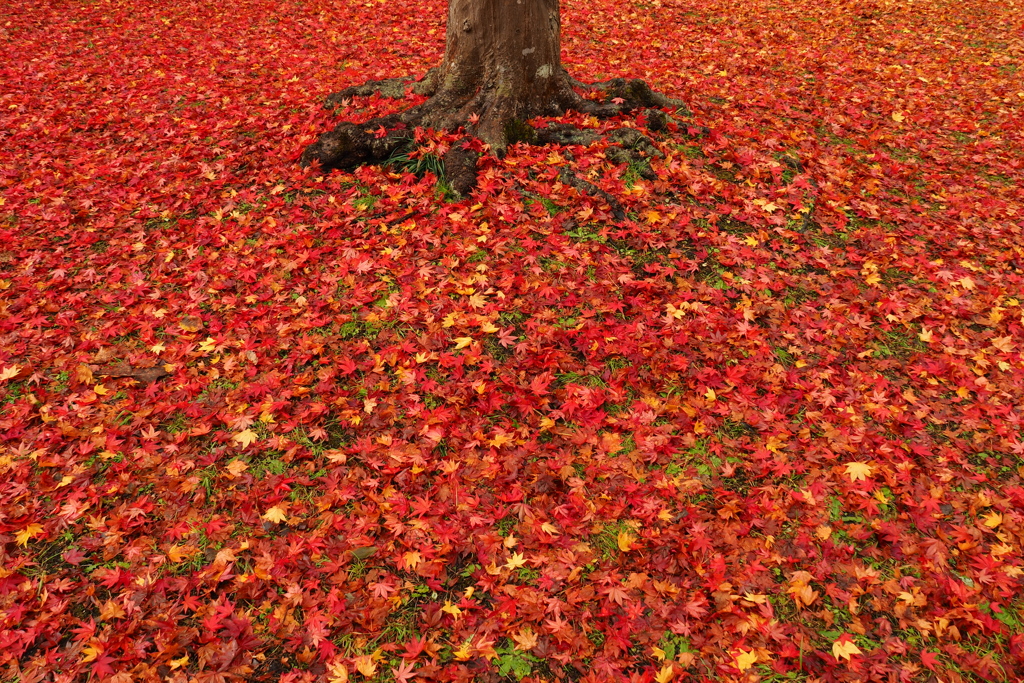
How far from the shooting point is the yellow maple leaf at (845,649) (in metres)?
3.35

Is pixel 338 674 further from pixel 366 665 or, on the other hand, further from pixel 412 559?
pixel 412 559

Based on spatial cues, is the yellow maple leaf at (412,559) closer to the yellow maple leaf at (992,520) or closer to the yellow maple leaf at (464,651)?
the yellow maple leaf at (464,651)

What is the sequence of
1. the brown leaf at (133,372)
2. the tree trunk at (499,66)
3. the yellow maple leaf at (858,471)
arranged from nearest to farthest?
the yellow maple leaf at (858,471)
the brown leaf at (133,372)
the tree trunk at (499,66)

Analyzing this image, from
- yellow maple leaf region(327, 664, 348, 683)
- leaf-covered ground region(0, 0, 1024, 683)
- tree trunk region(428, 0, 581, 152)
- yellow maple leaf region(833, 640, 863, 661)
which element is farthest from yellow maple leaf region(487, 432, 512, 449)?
tree trunk region(428, 0, 581, 152)

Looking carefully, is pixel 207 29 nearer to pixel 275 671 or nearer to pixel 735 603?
pixel 275 671

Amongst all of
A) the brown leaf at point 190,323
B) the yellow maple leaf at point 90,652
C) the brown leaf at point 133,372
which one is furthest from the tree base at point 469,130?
the yellow maple leaf at point 90,652

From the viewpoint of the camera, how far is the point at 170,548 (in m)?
3.86

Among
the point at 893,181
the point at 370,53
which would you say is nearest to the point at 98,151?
the point at 370,53

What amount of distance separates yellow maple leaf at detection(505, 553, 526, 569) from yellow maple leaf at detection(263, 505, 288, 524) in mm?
1506

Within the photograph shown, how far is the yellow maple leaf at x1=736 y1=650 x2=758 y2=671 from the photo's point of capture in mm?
3324

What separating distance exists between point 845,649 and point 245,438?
408 centimetres

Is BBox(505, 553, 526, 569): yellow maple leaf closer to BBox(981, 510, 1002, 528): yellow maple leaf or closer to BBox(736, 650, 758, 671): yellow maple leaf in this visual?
BBox(736, 650, 758, 671): yellow maple leaf

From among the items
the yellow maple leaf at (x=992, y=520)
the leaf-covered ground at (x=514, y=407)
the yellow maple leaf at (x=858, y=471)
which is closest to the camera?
the leaf-covered ground at (x=514, y=407)

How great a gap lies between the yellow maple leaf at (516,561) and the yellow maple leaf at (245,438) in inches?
82.4
